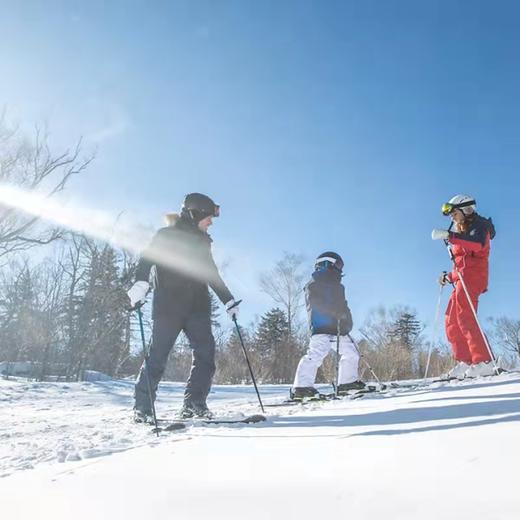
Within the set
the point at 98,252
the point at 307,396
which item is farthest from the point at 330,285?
the point at 98,252

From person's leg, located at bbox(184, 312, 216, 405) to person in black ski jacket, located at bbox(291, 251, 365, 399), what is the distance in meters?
1.40

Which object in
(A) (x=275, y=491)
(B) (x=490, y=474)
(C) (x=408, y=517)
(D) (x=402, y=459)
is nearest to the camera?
(C) (x=408, y=517)

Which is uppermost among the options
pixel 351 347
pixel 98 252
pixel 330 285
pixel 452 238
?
pixel 98 252

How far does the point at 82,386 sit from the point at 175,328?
5.26 meters

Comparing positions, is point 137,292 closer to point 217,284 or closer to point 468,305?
point 217,284

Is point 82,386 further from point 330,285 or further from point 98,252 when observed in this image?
point 98,252

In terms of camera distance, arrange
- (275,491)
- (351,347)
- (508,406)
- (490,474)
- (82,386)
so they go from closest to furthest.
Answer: (490,474), (275,491), (508,406), (351,347), (82,386)

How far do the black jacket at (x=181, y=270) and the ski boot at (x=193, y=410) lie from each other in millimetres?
765

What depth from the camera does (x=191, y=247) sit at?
3.99m

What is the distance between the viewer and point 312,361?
4.91 meters

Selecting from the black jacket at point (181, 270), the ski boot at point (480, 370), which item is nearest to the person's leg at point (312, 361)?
the black jacket at point (181, 270)

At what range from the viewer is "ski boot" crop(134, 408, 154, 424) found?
3352mm

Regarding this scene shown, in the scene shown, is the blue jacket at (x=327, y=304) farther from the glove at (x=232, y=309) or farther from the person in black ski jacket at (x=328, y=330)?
the glove at (x=232, y=309)

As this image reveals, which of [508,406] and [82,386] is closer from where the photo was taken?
[508,406]
